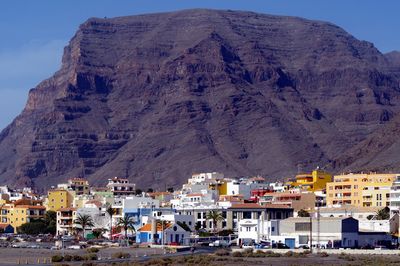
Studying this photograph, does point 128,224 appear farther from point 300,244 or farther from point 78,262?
point 78,262

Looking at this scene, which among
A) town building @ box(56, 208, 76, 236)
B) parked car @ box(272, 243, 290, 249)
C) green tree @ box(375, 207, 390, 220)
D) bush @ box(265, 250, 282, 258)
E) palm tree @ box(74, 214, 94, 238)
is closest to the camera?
bush @ box(265, 250, 282, 258)

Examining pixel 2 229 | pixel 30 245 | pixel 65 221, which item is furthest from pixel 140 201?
pixel 30 245

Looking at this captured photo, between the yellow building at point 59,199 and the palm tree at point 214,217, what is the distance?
1746 inches

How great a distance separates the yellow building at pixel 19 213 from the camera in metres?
179

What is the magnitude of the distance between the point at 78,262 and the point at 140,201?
76630 mm

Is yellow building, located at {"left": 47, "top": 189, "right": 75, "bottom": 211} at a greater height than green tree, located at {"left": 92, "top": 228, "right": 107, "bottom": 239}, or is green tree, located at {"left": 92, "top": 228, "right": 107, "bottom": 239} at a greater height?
yellow building, located at {"left": 47, "top": 189, "right": 75, "bottom": 211}

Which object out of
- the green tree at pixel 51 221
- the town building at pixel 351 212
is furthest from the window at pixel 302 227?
the green tree at pixel 51 221

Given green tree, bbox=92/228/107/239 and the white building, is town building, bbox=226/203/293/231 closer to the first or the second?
the white building

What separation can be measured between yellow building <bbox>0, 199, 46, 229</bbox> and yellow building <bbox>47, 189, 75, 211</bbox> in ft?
8.77

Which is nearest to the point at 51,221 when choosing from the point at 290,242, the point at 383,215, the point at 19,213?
the point at 19,213

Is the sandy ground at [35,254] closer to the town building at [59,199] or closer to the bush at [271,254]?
the bush at [271,254]

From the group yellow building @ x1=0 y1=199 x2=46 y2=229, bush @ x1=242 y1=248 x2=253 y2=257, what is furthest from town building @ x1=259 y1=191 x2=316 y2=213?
bush @ x1=242 y1=248 x2=253 y2=257

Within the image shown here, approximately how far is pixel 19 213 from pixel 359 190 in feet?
178

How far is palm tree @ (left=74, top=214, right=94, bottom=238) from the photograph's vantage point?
153m
